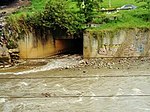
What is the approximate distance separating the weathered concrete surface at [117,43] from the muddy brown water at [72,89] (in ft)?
4.71

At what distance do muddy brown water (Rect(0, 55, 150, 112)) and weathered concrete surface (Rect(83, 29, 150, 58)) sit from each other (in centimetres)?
143

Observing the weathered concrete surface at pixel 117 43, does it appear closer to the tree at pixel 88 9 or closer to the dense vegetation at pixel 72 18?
the dense vegetation at pixel 72 18

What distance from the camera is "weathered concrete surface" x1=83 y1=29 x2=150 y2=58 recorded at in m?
28.5

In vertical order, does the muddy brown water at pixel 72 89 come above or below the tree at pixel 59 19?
below

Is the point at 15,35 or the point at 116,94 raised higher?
the point at 15,35

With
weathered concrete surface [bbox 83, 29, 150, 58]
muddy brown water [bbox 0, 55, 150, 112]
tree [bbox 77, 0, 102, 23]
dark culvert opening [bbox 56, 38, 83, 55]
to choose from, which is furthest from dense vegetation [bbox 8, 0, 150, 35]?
muddy brown water [bbox 0, 55, 150, 112]

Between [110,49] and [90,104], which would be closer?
[90,104]

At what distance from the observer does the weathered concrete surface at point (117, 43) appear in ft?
93.7

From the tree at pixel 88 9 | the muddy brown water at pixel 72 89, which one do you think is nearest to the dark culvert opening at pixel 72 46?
the tree at pixel 88 9

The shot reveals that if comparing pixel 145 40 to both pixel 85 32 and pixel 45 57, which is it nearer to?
pixel 85 32

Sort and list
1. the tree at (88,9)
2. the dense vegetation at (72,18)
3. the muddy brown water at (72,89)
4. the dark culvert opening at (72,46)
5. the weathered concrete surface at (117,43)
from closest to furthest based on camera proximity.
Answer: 1. the muddy brown water at (72,89)
2. the weathered concrete surface at (117,43)
3. the dense vegetation at (72,18)
4. the tree at (88,9)
5. the dark culvert opening at (72,46)

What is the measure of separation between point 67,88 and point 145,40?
26.2 ft

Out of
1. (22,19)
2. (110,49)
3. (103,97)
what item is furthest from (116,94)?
(22,19)

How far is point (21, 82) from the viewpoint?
24422 mm
